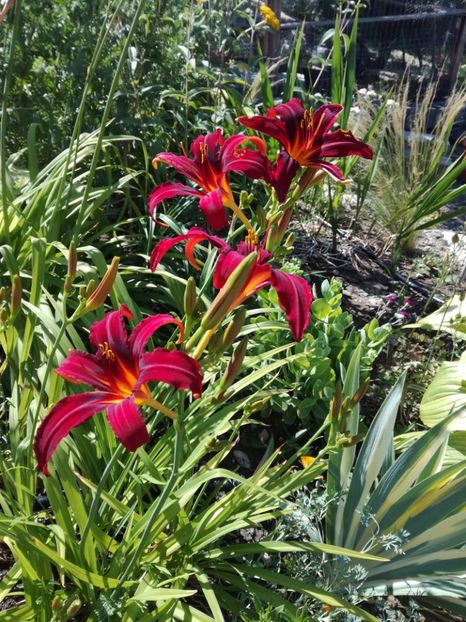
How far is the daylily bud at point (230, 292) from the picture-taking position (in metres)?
0.93

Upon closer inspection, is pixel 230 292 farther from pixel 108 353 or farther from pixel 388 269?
pixel 388 269

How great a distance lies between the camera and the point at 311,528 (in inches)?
63.2

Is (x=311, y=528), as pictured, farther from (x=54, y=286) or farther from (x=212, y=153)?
(x=54, y=286)

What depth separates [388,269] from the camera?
3436 millimetres

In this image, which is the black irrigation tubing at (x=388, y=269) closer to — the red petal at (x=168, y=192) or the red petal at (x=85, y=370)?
the red petal at (x=168, y=192)

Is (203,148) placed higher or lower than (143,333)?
higher

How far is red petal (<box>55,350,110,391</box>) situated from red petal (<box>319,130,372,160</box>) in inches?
27.3

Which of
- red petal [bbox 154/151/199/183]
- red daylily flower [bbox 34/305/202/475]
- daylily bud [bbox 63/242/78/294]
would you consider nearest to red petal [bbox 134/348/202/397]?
red daylily flower [bbox 34/305/202/475]

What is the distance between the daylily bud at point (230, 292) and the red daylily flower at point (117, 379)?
0.07 metres

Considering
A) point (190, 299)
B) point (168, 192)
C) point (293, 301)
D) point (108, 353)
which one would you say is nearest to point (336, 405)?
point (293, 301)

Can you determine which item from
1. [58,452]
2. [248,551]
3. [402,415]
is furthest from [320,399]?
[58,452]

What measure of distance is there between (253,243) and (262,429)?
45.6 inches

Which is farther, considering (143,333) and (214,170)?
(214,170)

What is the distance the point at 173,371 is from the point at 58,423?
190 mm
